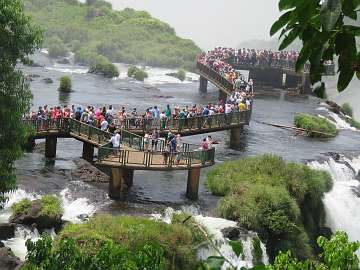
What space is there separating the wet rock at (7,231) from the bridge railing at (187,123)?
32.0 ft

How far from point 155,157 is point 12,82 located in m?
8.88

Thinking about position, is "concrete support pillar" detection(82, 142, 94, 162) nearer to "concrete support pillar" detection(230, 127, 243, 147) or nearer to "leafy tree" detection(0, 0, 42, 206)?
"concrete support pillar" detection(230, 127, 243, 147)

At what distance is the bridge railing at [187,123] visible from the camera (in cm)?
2689

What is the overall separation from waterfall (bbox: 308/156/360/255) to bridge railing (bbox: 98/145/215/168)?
19.7ft

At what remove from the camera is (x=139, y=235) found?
15648 millimetres

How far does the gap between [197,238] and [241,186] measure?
5297 millimetres

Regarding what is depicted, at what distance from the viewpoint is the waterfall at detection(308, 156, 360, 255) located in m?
24.5

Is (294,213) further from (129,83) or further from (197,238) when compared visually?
(129,83)

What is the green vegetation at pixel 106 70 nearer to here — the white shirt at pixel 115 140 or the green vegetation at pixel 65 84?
the green vegetation at pixel 65 84

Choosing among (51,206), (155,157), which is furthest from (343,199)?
(51,206)

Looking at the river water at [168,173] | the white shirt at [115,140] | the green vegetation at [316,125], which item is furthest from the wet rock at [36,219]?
the green vegetation at [316,125]

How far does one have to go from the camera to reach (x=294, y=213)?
2027cm

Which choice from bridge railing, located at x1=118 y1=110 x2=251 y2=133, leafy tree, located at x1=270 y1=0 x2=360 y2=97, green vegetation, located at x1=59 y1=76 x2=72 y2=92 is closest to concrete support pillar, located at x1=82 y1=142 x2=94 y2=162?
bridge railing, located at x1=118 y1=110 x2=251 y2=133

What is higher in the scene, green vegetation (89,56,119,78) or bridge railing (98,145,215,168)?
green vegetation (89,56,119,78)
